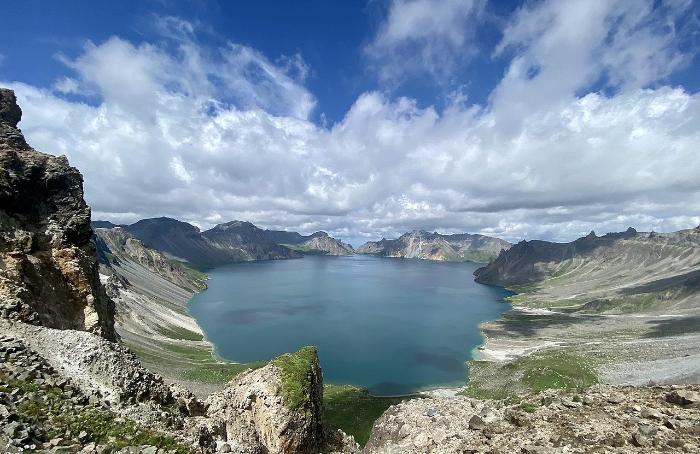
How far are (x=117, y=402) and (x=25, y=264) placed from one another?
13877mm

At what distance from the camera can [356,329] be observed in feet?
602

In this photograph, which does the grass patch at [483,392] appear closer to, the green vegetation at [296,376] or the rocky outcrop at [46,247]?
the green vegetation at [296,376]

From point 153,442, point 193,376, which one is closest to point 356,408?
point 193,376

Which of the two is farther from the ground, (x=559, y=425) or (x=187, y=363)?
(x=559, y=425)

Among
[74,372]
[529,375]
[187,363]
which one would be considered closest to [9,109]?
[74,372]

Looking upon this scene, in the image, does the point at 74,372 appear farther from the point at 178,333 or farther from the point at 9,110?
the point at 178,333

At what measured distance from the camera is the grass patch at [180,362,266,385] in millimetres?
103875

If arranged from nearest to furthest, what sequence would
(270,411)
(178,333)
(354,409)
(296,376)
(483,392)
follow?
(270,411) → (296,376) → (354,409) → (483,392) → (178,333)

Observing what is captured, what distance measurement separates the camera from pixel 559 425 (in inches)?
784

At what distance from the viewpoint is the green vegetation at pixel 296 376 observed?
27.2 metres

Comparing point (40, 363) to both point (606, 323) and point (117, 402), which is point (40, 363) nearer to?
point (117, 402)

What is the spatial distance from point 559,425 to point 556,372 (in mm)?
103749

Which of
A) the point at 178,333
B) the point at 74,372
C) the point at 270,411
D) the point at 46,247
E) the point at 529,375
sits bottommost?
the point at 178,333

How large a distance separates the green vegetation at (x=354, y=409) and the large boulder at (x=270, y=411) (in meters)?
43.8
